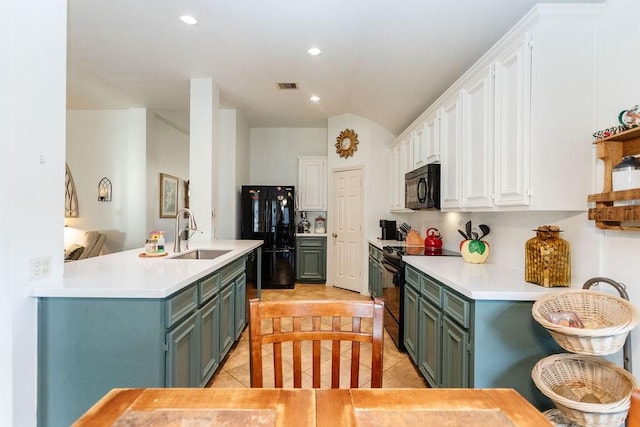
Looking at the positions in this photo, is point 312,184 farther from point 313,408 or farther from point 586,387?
point 313,408

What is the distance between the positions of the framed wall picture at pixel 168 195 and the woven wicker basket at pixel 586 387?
5.66 metres

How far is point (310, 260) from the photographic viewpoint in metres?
5.55

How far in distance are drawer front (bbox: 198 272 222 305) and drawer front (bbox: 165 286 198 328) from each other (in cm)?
8

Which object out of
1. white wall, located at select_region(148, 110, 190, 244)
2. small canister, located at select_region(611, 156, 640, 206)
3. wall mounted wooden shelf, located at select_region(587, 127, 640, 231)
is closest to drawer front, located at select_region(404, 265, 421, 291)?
wall mounted wooden shelf, located at select_region(587, 127, 640, 231)

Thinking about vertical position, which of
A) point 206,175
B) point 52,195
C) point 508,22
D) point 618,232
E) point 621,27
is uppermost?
point 508,22

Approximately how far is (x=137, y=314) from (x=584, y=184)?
7.84 feet

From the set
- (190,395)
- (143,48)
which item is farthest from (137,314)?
(143,48)

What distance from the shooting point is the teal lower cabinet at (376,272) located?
12.3ft

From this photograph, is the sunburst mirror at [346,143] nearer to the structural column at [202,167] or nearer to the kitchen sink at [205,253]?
the structural column at [202,167]

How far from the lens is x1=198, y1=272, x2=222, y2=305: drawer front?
206 cm

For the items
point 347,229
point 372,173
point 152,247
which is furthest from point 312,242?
point 152,247

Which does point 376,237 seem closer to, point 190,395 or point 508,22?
point 508,22

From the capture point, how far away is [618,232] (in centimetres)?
153

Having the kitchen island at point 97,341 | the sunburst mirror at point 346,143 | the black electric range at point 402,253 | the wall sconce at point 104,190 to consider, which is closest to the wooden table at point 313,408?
the kitchen island at point 97,341
